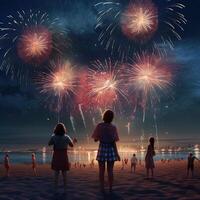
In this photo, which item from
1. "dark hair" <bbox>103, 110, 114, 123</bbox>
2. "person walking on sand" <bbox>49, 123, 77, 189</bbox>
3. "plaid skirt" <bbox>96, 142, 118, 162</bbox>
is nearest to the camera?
"plaid skirt" <bbox>96, 142, 118, 162</bbox>

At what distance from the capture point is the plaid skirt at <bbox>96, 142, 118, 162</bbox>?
10602 mm

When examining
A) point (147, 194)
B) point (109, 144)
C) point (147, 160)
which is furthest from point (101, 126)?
point (147, 160)

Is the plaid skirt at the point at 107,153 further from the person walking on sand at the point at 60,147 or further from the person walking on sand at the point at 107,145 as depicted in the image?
the person walking on sand at the point at 60,147

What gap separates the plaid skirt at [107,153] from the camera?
10.6 m

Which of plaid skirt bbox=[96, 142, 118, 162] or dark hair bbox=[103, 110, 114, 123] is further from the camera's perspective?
dark hair bbox=[103, 110, 114, 123]

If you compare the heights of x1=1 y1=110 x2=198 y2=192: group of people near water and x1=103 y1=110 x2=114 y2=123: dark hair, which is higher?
x1=103 y1=110 x2=114 y2=123: dark hair

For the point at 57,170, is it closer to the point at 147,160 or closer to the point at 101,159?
the point at 101,159

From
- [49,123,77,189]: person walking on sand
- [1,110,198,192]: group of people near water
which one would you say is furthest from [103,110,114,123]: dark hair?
[49,123,77,189]: person walking on sand

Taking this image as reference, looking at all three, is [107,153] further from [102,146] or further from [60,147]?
[60,147]

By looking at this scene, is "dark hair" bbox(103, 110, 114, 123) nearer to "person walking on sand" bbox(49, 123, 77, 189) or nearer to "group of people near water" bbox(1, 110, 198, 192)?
"group of people near water" bbox(1, 110, 198, 192)

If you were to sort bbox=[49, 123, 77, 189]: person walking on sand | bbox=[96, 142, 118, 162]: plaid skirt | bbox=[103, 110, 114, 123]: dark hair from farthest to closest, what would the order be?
bbox=[49, 123, 77, 189]: person walking on sand < bbox=[103, 110, 114, 123]: dark hair < bbox=[96, 142, 118, 162]: plaid skirt

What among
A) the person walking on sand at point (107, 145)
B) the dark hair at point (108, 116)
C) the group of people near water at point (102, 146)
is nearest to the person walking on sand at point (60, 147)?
the group of people near water at point (102, 146)

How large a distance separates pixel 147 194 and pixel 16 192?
3468 mm

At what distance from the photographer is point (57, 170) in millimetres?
11305
